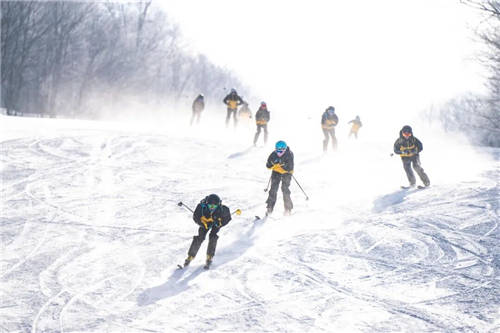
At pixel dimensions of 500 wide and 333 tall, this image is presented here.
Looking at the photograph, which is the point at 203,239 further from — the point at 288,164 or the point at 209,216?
the point at 288,164

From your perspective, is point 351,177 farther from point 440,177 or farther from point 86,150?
point 86,150

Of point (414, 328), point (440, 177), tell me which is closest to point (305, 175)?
point (440, 177)

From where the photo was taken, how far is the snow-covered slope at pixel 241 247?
6.67 metres

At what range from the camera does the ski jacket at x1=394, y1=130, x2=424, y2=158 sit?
12719mm

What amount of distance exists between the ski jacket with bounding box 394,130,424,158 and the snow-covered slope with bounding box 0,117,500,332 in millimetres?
1051

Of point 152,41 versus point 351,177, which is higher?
point 152,41

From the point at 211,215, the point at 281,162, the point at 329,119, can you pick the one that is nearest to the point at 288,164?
the point at 281,162

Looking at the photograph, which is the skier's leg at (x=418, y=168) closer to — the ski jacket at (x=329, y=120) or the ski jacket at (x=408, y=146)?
the ski jacket at (x=408, y=146)

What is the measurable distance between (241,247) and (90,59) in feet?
138

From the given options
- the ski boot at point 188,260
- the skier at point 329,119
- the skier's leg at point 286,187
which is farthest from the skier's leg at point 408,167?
the ski boot at point 188,260

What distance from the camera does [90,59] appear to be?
46.7 metres

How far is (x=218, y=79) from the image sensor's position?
64.8 metres

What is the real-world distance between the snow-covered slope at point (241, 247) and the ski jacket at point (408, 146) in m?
1.05

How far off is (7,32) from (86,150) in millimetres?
25554
